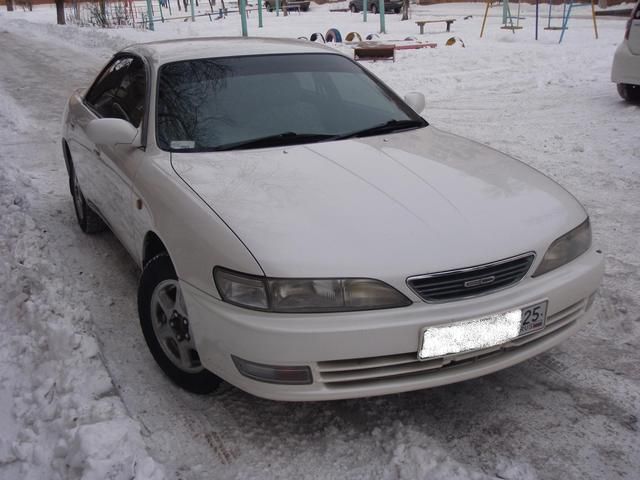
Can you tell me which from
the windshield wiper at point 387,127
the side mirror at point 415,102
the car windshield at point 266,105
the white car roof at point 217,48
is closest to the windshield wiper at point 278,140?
the car windshield at point 266,105

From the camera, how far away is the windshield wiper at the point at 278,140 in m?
3.24

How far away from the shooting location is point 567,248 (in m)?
2.72

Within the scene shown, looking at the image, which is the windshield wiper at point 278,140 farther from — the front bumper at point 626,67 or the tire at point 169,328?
the front bumper at point 626,67

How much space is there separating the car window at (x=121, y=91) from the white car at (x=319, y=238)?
0.04 m

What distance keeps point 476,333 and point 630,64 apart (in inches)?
292

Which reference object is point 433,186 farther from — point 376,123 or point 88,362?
point 88,362

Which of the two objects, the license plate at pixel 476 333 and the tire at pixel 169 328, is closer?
the license plate at pixel 476 333

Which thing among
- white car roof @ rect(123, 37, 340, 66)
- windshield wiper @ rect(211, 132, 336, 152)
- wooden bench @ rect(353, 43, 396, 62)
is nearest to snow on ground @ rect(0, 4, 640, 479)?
windshield wiper @ rect(211, 132, 336, 152)

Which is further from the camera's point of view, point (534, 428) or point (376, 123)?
point (376, 123)

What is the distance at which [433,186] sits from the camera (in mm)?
2822

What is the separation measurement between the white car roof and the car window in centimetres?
11

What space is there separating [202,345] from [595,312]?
2163 millimetres

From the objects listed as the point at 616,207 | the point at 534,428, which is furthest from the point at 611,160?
→ the point at 534,428

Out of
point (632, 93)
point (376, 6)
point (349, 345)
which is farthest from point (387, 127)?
point (376, 6)
